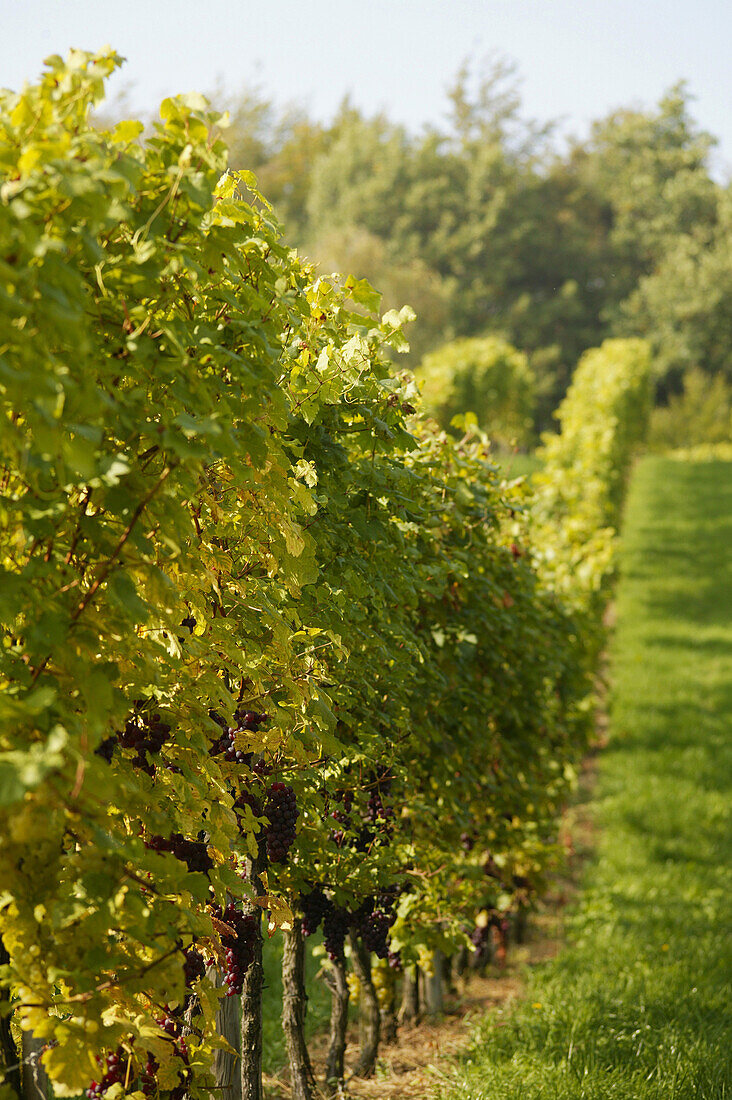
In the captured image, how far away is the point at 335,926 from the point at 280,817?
88 cm

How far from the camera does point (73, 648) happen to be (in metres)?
1.51

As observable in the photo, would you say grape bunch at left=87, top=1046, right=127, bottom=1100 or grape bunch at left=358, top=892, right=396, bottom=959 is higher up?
grape bunch at left=87, top=1046, right=127, bottom=1100

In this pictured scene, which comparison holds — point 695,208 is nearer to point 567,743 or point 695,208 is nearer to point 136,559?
point 567,743

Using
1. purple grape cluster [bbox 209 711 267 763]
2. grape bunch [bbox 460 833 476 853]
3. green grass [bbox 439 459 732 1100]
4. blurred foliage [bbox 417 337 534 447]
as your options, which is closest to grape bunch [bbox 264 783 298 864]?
purple grape cluster [bbox 209 711 267 763]

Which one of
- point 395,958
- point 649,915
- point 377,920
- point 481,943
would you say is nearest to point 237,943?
point 377,920

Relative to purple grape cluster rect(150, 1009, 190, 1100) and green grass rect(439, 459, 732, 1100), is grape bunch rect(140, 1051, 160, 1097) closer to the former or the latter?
purple grape cluster rect(150, 1009, 190, 1100)

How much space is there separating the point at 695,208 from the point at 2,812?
1643 inches

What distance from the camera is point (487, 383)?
2084cm

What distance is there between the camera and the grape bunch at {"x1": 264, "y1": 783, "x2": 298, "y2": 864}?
7.77 ft

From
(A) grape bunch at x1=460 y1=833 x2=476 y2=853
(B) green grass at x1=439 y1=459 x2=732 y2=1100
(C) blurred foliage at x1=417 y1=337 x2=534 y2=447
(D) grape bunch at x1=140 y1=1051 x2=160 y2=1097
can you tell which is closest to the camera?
(D) grape bunch at x1=140 y1=1051 x2=160 y2=1097

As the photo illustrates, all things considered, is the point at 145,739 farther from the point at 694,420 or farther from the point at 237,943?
the point at 694,420

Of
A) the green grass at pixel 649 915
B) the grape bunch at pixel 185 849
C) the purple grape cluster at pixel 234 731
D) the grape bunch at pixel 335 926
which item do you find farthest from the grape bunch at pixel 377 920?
the grape bunch at pixel 185 849

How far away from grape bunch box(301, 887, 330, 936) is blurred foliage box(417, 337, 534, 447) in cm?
1446

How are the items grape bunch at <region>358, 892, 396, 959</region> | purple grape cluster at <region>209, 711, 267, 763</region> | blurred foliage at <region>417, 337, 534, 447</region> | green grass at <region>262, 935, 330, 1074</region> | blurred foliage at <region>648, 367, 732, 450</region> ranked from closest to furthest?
purple grape cluster at <region>209, 711, 267, 763</region>, grape bunch at <region>358, 892, 396, 959</region>, green grass at <region>262, 935, 330, 1074</region>, blurred foliage at <region>417, 337, 534, 447</region>, blurred foliage at <region>648, 367, 732, 450</region>
